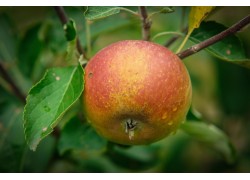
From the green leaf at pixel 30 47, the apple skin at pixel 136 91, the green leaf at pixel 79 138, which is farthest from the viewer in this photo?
the green leaf at pixel 30 47

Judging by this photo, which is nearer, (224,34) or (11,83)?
(224,34)

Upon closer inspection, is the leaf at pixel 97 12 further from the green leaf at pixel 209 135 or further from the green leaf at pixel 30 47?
the green leaf at pixel 30 47

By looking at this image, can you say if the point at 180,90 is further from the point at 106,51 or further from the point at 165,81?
the point at 106,51

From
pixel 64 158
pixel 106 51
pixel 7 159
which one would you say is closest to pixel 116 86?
pixel 106 51

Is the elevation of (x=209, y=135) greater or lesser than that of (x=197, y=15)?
lesser

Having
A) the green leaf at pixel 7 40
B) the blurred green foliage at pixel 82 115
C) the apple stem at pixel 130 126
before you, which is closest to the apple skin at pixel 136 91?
the apple stem at pixel 130 126

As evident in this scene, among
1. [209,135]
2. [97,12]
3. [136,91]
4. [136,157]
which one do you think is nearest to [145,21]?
[97,12]

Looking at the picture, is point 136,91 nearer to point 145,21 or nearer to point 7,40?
Answer: point 145,21
